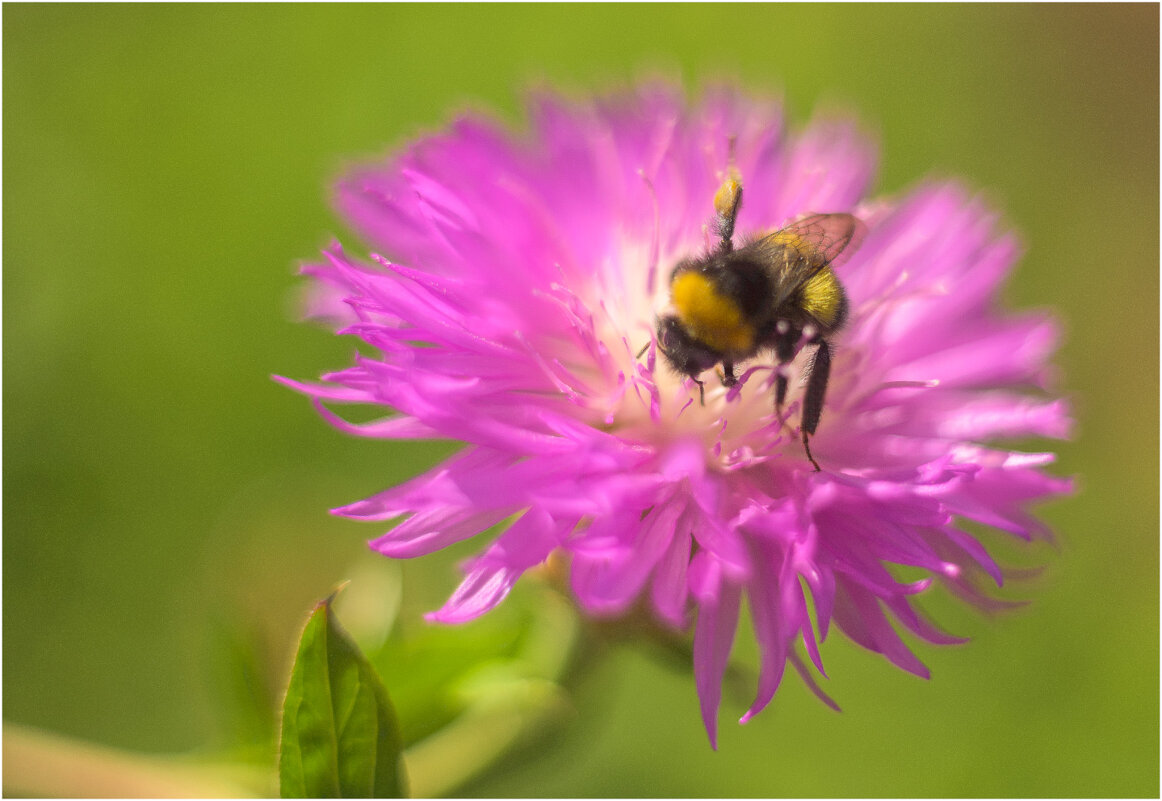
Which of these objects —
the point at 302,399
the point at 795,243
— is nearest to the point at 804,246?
the point at 795,243

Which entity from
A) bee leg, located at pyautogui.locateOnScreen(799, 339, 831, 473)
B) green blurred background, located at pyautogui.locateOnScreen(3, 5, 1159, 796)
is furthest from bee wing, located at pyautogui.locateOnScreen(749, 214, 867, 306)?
green blurred background, located at pyautogui.locateOnScreen(3, 5, 1159, 796)

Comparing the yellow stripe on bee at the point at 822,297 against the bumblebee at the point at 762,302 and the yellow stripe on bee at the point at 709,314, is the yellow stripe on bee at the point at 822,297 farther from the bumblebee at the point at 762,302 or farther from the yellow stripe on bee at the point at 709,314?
the yellow stripe on bee at the point at 709,314

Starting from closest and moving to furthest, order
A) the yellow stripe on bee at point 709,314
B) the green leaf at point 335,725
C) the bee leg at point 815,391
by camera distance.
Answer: the green leaf at point 335,725
the yellow stripe on bee at point 709,314
the bee leg at point 815,391

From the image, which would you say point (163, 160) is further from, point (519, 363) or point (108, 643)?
point (519, 363)

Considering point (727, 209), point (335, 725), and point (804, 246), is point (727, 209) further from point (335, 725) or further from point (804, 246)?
point (335, 725)

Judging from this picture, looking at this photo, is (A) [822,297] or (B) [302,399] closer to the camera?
(A) [822,297]

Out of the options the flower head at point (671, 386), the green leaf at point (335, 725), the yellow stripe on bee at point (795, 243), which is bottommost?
the green leaf at point (335, 725)

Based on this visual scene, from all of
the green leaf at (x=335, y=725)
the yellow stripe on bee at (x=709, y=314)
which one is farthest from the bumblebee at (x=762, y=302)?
the green leaf at (x=335, y=725)
